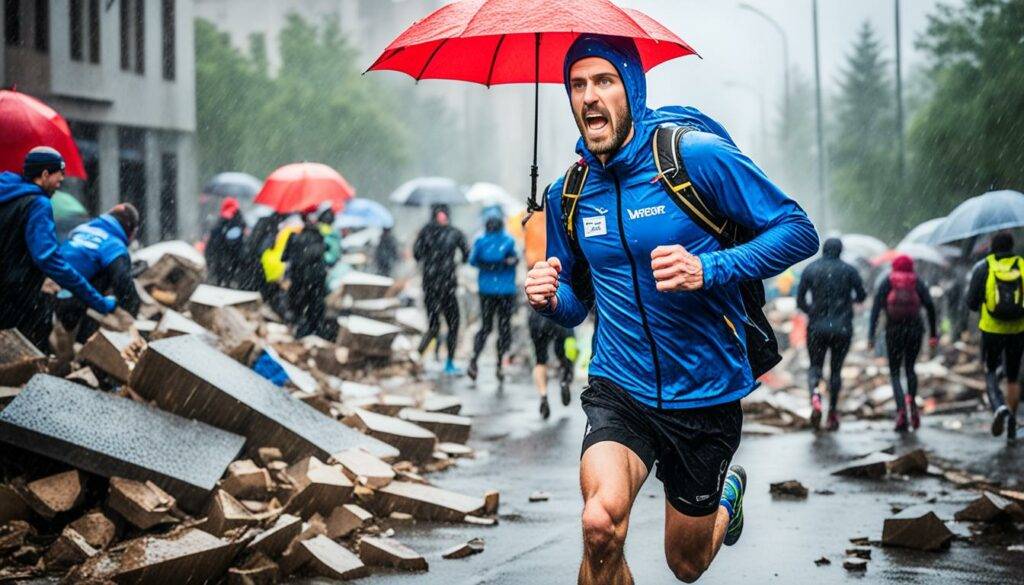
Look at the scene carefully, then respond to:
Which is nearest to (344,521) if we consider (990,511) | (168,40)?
(990,511)

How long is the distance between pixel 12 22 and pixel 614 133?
1017 inches

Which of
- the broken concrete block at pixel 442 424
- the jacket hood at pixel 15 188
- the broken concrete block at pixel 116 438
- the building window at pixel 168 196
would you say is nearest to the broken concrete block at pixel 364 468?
the broken concrete block at pixel 116 438

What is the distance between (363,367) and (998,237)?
25.5 feet

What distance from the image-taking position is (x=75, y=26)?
3041 cm

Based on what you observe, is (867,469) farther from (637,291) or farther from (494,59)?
(637,291)

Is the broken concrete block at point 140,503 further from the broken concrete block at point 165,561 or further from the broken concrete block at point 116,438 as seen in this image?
the broken concrete block at point 165,561

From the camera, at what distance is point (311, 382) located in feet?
33.6

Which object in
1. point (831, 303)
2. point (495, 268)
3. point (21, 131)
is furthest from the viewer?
point (495, 268)

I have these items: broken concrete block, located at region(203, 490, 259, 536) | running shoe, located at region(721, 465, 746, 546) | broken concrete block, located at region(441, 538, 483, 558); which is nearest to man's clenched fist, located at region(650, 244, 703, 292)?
running shoe, located at region(721, 465, 746, 546)

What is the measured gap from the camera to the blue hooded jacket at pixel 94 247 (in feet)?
31.6

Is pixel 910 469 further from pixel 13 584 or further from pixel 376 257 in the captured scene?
pixel 376 257

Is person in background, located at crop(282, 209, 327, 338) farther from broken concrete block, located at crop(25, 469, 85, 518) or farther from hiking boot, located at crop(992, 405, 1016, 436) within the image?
broken concrete block, located at crop(25, 469, 85, 518)

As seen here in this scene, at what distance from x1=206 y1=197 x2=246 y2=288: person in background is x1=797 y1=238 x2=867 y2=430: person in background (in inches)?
318

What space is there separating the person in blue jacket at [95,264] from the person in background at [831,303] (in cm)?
687
